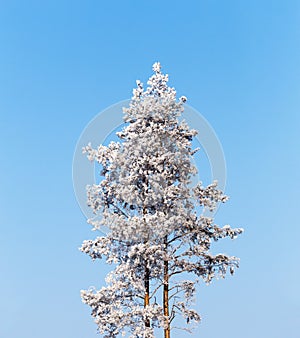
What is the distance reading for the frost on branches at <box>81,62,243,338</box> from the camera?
22.2m

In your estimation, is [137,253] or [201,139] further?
[201,139]

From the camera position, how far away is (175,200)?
22766 millimetres

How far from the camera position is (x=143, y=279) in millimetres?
22516

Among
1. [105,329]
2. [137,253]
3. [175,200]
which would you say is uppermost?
[175,200]

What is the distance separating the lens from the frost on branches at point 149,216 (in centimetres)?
2225

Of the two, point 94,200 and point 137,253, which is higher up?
point 94,200

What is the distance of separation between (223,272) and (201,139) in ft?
13.9

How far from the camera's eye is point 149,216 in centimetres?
2225

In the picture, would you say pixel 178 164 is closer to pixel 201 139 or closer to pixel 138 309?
pixel 201 139

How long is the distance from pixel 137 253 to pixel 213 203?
→ 2.98 m

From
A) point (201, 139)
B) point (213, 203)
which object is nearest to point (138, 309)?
point (213, 203)

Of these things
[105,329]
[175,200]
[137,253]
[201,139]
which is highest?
[201,139]

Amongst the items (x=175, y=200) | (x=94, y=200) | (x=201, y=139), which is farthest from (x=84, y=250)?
(x=201, y=139)

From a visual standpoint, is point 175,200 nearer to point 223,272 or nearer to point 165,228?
point 165,228
